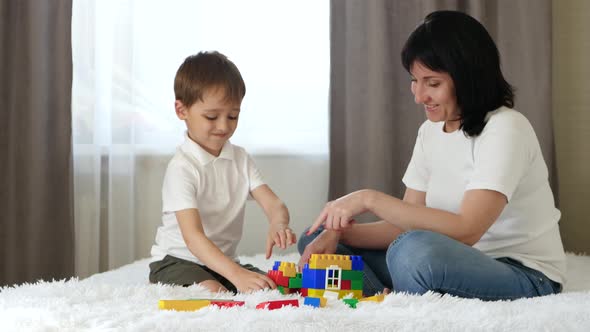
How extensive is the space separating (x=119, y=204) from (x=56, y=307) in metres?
1.51

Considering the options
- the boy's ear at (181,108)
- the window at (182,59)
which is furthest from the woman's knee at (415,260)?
the window at (182,59)

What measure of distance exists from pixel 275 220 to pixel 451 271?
0.53 meters

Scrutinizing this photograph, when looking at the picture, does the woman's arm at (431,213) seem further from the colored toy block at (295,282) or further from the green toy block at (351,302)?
the green toy block at (351,302)

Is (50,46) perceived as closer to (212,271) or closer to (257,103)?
(257,103)

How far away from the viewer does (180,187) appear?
1.95 metres

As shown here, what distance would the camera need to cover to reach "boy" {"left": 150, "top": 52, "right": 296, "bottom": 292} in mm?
1954

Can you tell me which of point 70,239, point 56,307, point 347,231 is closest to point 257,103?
point 70,239

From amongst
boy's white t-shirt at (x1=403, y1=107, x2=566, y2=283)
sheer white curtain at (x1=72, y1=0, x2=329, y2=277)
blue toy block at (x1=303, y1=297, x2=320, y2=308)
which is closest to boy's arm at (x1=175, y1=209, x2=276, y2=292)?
blue toy block at (x1=303, y1=297, x2=320, y2=308)

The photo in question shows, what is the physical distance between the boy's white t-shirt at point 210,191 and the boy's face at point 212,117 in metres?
0.04

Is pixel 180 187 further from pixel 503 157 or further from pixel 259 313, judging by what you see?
pixel 503 157

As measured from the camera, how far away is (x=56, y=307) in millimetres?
1454

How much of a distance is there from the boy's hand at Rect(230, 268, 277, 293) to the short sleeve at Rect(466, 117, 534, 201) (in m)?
0.49

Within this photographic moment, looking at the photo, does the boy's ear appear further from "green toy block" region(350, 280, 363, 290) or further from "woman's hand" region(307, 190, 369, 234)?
"green toy block" region(350, 280, 363, 290)

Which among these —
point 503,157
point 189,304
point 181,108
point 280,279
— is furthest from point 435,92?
point 189,304
